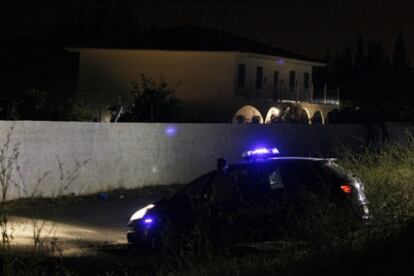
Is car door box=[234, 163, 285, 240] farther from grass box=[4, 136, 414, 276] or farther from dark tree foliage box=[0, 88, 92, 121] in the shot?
dark tree foliage box=[0, 88, 92, 121]

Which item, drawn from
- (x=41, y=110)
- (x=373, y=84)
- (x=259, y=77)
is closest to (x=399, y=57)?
(x=373, y=84)

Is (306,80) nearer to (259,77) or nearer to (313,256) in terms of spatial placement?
(259,77)

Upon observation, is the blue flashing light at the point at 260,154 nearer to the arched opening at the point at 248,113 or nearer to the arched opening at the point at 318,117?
the arched opening at the point at 248,113

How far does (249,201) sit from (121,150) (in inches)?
400

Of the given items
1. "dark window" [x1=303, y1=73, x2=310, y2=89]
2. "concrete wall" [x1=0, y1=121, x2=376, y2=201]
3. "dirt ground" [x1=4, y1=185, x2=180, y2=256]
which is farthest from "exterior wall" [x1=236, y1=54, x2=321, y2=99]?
"dirt ground" [x1=4, y1=185, x2=180, y2=256]

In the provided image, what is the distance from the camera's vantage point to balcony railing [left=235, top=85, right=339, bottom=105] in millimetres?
46778

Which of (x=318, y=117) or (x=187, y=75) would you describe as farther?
(x=318, y=117)

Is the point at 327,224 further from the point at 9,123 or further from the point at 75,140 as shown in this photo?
the point at 75,140

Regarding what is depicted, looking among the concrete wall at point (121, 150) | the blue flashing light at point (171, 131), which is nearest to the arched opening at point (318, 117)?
the concrete wall at point (121, 150)

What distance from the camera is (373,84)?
6556 centimetres

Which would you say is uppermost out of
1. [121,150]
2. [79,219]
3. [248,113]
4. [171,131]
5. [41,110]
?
[248,113]

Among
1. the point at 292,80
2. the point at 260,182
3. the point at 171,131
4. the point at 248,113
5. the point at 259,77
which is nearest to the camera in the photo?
the point at 260,182

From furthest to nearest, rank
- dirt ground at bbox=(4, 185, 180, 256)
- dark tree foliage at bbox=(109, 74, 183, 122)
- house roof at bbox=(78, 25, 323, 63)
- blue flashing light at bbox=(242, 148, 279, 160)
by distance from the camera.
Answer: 1. house roof at bbox=(78, 25, 323, 63)
2. dark tree foliage at bbox=(109, 74, 183, 122)
3. blue flashing light at bbox=(242, 148, 279, 160)
4. dirt ground at bbox=(4, 185, 180, 256)

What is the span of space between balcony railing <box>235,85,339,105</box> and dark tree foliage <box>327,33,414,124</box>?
123 cm
